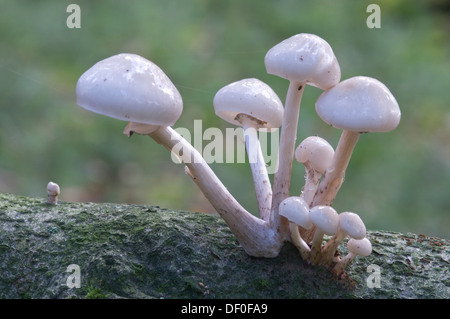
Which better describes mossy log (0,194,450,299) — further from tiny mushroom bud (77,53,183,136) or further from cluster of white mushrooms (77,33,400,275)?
tiny mushroom bud (77,53,183,136)

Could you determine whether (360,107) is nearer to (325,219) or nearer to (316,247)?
(325,219)

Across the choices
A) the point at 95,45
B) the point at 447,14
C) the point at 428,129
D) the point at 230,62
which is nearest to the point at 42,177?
the point at 95,45

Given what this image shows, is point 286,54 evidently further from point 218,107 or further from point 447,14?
point 447,14

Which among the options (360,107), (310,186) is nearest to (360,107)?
(360,107)

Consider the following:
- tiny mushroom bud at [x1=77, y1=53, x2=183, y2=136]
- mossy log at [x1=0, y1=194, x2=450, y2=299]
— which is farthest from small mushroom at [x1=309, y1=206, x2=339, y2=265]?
tiny mushroom bud at [x1=77, y1=53, x2=183, y2=136]

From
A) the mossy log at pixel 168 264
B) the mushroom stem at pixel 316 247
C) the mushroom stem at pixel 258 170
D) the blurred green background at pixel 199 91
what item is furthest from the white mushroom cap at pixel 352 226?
the blurred green background at pixel 199 91

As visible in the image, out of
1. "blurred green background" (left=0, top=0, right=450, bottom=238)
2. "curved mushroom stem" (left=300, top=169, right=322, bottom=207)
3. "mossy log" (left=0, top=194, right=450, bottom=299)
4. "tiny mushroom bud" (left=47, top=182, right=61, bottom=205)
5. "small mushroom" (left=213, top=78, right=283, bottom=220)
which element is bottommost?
"mossy log" (left=0, top=194, right=450, bottom=299)

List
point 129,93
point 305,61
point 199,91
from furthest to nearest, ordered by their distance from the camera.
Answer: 1. point 199,91
2. point 305,61
3. point 129,93
